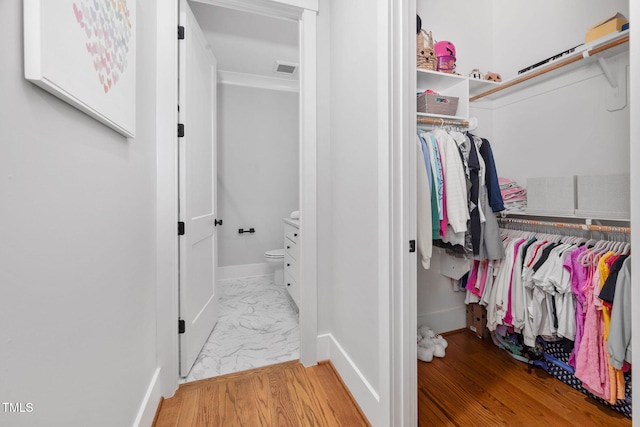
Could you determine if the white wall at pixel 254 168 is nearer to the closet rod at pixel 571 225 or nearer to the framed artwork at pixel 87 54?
the framed artwork at pixel 87 54

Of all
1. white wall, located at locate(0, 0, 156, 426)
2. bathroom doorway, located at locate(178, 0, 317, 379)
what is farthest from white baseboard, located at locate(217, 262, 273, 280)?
white wall, located at locate(0, 0, 156, 426)

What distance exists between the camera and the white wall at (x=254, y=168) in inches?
141

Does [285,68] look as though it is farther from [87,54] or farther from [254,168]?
[87,54]

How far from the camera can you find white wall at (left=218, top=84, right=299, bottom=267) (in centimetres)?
357

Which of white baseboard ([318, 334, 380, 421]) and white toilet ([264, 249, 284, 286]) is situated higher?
white toilet ([264, 249, 284, 286])

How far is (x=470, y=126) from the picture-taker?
75.2 inches

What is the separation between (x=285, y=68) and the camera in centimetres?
330

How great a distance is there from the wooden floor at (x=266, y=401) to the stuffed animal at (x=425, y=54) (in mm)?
2062

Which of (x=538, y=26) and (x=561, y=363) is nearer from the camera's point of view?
(x=561, y=363)

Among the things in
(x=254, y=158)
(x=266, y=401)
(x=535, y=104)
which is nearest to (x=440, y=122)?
(x=535, y=104)

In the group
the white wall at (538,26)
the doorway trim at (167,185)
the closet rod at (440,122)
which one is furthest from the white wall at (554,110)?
the doorway trim at (167,185)

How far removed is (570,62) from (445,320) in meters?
1.90

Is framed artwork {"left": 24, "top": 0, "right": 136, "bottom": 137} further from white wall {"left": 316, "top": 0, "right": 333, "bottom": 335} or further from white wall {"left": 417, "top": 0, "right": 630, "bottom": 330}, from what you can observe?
white wall {"left": 417, "top": 0, "right": 630, "bottom": 330}

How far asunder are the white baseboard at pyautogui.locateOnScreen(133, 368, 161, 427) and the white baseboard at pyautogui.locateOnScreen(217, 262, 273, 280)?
2161mm
